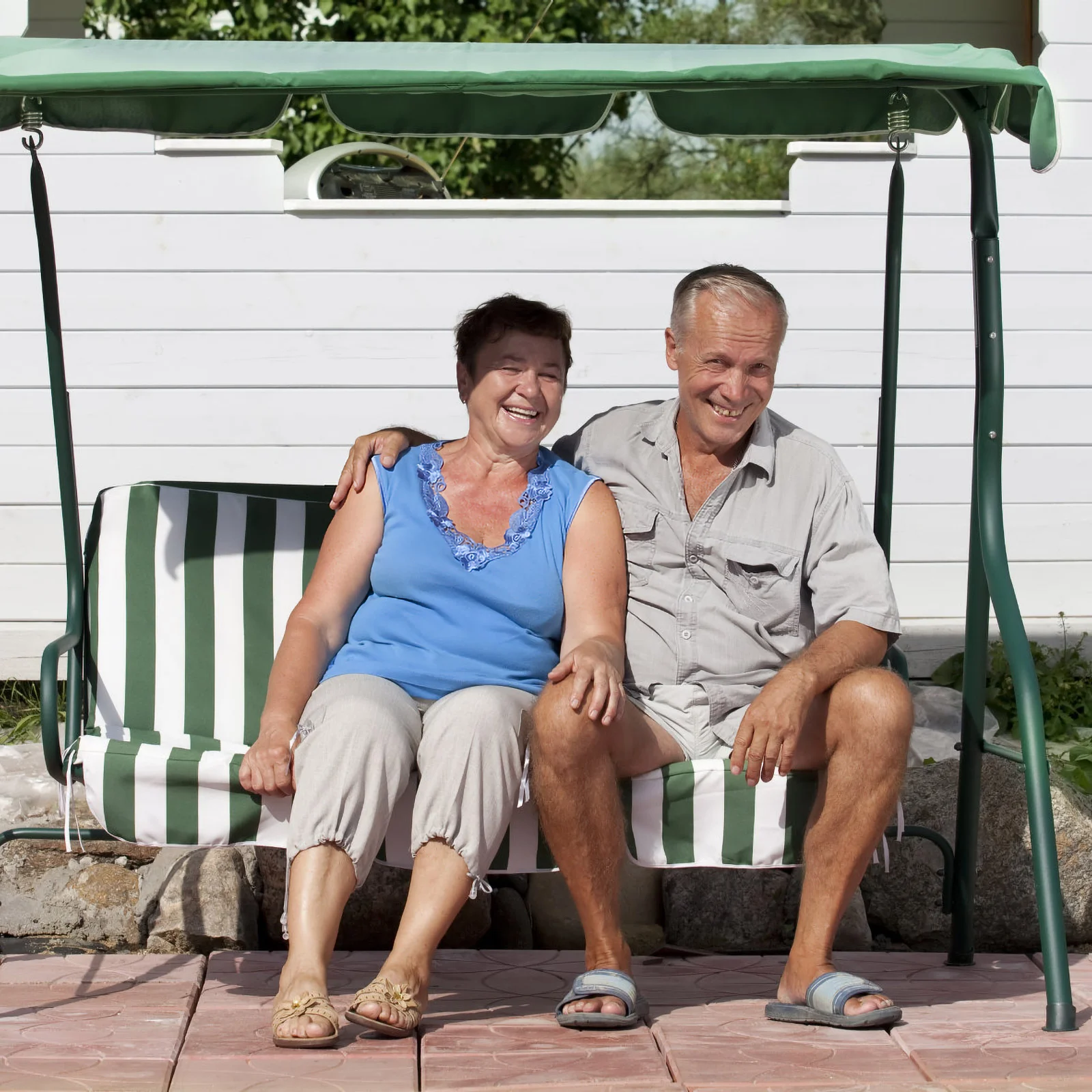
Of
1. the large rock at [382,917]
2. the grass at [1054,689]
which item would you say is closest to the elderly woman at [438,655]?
the large rock at [382,917]

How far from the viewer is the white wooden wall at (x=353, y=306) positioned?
15.6 ft

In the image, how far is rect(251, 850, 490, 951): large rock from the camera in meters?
3.41

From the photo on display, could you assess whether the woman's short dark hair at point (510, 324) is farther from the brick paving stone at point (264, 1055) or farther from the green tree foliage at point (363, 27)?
the green tree foliage at point (363, 27)

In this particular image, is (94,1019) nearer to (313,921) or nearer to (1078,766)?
(313,921)

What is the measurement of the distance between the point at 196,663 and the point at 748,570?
1.27 meters

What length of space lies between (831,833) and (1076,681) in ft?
7.55

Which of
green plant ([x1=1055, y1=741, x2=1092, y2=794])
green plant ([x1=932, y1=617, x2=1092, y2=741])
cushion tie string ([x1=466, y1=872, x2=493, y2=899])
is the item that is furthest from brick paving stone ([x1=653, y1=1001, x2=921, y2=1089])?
green plant ([x1=932, y1=617, x2=1092, y2=741])

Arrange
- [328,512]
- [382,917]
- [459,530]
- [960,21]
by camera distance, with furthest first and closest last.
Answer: [960,21]
[328,512]
[382,917]
[459,530]

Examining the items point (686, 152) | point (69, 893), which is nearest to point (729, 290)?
point (69, 893)

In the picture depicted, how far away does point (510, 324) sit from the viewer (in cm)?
311

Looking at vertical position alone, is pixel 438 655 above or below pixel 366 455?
below

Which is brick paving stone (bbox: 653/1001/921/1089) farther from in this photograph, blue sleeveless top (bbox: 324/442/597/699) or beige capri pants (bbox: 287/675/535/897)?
blue sleeveless top (bbox: 324/442/597/699)

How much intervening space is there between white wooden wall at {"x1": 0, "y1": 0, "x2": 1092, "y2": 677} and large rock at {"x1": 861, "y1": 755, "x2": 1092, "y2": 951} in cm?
148

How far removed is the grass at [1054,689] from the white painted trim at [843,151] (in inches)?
63.9
